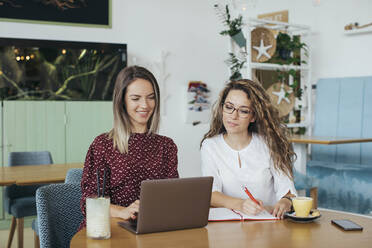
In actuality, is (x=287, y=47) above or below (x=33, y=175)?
above

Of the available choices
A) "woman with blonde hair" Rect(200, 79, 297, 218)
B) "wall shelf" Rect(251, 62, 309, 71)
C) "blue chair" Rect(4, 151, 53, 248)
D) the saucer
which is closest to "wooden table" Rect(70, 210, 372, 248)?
the saucer

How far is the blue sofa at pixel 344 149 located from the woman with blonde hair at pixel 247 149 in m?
2.95

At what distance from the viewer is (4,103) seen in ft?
15.6

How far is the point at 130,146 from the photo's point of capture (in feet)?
6.27

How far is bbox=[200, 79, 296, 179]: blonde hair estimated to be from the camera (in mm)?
2162

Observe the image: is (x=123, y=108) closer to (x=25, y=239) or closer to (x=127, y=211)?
(x=127, y=211)

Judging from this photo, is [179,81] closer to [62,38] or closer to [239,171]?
[62,38]

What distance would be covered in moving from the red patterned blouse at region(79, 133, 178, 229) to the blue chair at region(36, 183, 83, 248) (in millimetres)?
112

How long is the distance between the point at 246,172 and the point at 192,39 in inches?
173

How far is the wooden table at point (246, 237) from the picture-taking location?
4.44 ft

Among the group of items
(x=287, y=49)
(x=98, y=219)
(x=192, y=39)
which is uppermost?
(x=192, y=39)

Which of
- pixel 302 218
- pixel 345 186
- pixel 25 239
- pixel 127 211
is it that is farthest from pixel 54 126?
pixel 302 218

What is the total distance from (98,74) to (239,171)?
347 centimetres

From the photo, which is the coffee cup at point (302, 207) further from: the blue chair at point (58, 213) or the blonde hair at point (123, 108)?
the blue chair at point (58, 213)
